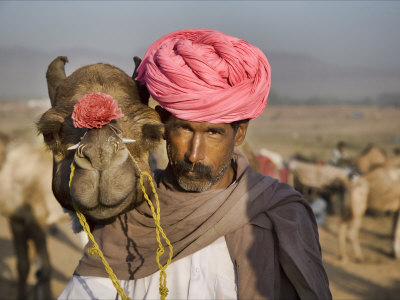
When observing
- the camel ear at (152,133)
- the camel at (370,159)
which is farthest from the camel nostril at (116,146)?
the camel at (370,159)

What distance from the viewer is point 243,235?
7.88ft

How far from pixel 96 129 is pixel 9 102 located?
212ft

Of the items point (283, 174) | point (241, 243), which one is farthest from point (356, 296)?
point (241, 243)

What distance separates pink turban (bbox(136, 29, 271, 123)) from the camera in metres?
2.41

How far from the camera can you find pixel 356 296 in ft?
26.6

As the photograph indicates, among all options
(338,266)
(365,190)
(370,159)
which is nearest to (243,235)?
(338,266)

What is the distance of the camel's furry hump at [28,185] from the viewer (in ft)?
22.0

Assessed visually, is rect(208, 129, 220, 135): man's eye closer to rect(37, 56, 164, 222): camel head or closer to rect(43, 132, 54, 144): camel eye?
rect(37, 56, 164, 222): camel head

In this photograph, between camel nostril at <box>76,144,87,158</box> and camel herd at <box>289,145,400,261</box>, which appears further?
camel herd at <box>289,145,400,261</box>

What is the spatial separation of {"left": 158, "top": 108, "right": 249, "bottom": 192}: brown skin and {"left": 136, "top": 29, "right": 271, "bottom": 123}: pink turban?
73mm

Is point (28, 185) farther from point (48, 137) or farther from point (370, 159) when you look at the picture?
point (370, 159)

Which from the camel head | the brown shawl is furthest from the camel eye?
the brown shawl

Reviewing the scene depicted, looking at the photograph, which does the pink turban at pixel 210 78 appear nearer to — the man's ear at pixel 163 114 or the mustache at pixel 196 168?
the man's ear at pixel 163 114

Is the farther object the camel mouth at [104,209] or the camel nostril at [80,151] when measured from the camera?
the camel mouth at [104,209]
